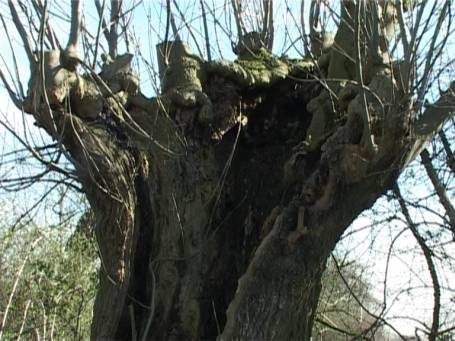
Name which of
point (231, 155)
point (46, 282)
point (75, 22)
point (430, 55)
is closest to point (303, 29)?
point (231, 155)

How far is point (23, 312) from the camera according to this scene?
472 inches

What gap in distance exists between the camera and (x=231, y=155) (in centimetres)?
594

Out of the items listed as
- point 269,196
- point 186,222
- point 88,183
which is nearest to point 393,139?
point 269,196

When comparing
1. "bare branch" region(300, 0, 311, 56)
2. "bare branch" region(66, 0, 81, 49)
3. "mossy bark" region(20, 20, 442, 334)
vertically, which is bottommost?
"mossy bark" region(20, 20, 442, 334)

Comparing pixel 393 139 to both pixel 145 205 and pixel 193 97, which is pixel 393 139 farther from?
pixel 145 205

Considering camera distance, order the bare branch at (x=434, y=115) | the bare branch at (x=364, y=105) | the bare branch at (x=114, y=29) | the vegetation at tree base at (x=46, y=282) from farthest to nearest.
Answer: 1. the vegetation at tree base at (x=46, y=282)
2. the bare branch at (x=114, y=29)
3. the bare branch at (x=434, y=115)
4. the bare branch at (x=364, y=105)

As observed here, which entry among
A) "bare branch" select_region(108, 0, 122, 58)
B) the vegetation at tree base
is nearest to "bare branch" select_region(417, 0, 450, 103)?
"bare branch" select_region(108, 0, 122, 58)

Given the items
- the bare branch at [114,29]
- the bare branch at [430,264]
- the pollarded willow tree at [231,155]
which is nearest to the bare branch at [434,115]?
the pollarded willow tree at [231,155]

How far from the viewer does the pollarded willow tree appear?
5.02 m

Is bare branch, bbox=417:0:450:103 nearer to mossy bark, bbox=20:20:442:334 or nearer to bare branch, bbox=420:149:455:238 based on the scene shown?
mossy bark, bbox=20:20:442:334

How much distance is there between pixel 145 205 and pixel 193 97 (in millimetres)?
970

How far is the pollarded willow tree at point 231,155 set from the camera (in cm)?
502

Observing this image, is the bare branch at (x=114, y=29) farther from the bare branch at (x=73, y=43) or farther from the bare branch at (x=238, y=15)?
the bare branch at (x=73, y=43)

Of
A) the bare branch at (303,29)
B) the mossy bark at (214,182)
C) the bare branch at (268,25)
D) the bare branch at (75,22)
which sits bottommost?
the mossy bark at (214,182)
